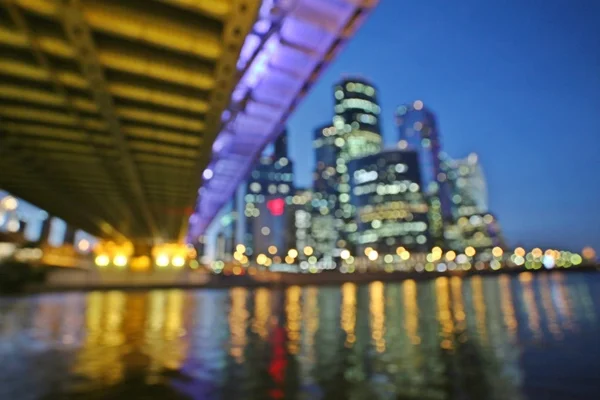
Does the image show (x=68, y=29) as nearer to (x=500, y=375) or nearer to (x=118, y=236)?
(x=500, y=375)

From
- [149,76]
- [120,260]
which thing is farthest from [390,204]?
[149,76]

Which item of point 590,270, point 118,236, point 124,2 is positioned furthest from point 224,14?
point 590,270

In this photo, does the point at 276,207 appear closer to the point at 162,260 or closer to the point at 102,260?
the point at 162,260

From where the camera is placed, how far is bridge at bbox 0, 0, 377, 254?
9.74 meters

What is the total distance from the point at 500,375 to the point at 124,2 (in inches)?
469

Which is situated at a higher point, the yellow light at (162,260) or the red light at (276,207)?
the red light at (276,207)

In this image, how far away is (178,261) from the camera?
6044 cm

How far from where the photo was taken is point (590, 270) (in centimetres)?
17250

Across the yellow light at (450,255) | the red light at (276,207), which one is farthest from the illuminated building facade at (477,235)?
the red light at (276,207)

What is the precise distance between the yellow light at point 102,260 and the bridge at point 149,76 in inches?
1519

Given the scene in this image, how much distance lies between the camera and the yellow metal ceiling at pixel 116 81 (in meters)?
9.57

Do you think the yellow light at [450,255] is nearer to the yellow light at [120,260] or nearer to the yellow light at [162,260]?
the yellow light at [162,260]

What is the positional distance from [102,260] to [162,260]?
990cm

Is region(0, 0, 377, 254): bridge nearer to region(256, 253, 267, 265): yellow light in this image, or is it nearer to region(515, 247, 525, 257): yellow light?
region(256, 253, 267, 265): yellow light
